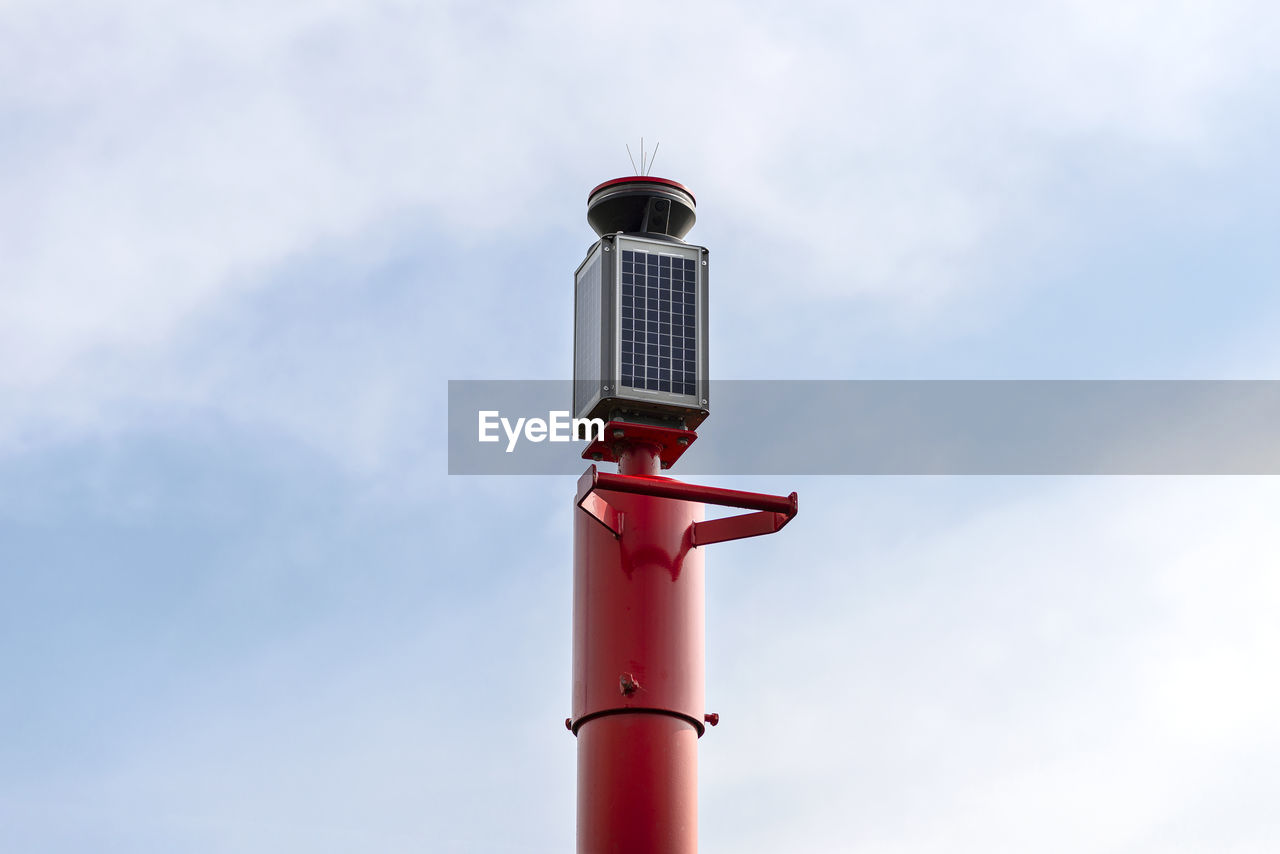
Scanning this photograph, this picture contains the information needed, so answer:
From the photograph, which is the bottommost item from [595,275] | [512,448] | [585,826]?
[585,826]

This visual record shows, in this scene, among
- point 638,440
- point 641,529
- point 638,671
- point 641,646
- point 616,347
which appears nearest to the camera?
point 638,671

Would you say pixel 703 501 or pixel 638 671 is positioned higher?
pixel 703 501

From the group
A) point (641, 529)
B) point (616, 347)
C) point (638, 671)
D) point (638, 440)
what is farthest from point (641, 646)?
point (616, 347)

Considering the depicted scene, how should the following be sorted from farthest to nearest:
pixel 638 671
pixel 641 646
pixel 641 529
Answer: pixel 641 529 < pixel 641 646 < pixel 638 671

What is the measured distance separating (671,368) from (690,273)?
1.23 meters

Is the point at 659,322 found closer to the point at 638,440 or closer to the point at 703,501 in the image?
the point at 638,440

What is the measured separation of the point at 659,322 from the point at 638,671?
13.2 feet

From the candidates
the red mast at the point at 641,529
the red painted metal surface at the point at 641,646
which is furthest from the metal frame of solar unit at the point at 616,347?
the red painted metal surface at the point at 641,646

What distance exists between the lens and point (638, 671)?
18.9 m

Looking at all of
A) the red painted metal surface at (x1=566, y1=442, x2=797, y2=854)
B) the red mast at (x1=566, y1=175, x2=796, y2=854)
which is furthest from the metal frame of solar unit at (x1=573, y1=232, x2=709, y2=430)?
the red painted metal surface at (x1=566, y1=442, x2=797, y2=854)

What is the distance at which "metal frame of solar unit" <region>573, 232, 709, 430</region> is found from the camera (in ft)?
65.1

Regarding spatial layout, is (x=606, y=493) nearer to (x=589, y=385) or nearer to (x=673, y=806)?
(x=589, y=385)

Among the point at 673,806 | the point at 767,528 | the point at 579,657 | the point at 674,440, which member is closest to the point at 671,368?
the point at 674,440

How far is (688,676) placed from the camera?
19.1 m
